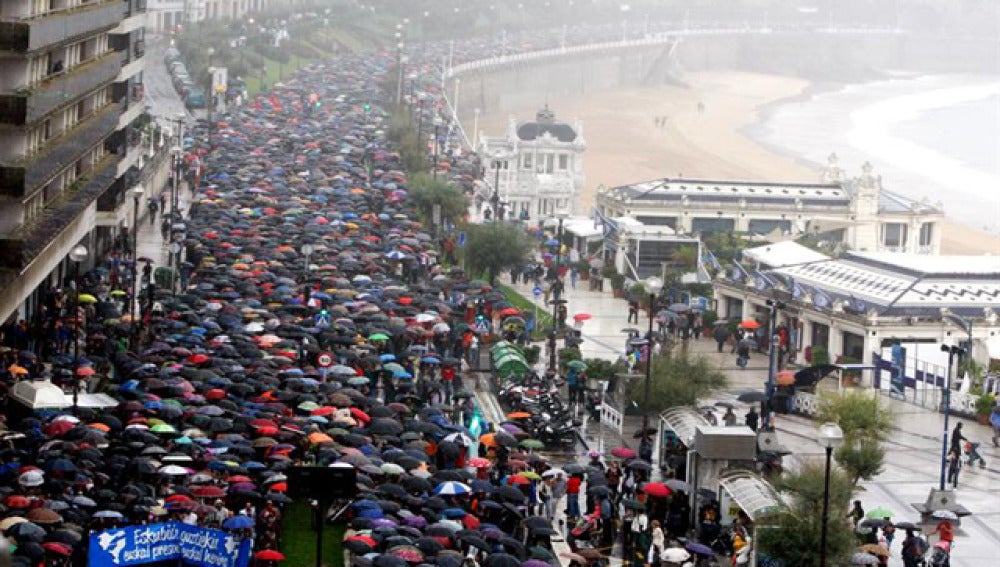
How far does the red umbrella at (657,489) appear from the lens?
40844 millimetres

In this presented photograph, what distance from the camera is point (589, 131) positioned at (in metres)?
146

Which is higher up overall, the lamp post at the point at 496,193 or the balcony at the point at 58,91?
the balcony at the point at 58,91

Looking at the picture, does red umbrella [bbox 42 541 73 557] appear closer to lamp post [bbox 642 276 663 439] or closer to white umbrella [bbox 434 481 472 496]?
white umbrella [bbox 434 481 472 496]

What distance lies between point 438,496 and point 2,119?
1311 centimetres

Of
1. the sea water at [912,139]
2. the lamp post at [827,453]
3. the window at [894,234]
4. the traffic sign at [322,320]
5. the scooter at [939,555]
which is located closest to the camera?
the lamp post at [827,453]

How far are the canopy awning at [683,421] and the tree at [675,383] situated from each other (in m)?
0.74

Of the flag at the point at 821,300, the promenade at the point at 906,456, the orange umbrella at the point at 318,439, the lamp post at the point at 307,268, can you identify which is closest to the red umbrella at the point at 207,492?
the orange umbrella at the point at 318,439

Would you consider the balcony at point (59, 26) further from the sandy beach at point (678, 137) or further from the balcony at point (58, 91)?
the sandy beach at point (678, 137)

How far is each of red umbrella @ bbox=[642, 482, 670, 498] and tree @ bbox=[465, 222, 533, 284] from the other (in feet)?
99.9

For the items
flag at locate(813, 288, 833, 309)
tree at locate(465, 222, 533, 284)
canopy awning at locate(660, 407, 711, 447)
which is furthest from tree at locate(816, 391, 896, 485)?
tree at locate(465, 222, 533, 284)

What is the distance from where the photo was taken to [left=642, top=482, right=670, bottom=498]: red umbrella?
40.8m

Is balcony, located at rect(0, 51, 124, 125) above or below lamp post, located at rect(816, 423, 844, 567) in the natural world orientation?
above

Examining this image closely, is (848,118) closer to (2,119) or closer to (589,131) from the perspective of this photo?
(589,131)

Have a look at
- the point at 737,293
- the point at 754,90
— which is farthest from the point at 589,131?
the point at 737,293
